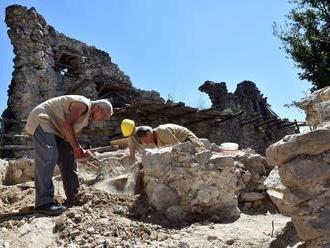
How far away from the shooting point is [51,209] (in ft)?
12.9

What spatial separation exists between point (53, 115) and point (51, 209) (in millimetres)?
897

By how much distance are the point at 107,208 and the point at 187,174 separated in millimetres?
804

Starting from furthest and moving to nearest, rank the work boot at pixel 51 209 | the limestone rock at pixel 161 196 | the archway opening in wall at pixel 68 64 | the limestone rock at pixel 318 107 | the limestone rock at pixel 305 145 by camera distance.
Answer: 1. the archway opening in wall at pixel 68 64
2. the limestone rock at pixel 161 196
3. the work boot at pixel 51 209
4. the limestone rock at pixel 318 107
5. the limestone rock at pixel 305 145

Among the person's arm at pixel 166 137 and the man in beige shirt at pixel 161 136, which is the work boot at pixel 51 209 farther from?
the person's arm at pixel 166 137

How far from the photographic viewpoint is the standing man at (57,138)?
4.07 m

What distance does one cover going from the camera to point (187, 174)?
4312 millimetres

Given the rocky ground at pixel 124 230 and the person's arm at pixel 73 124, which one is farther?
the person's arm at pixel 73 124

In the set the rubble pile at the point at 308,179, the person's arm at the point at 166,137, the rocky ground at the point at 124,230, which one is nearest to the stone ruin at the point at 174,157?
the rubble pile at the point at 308,179

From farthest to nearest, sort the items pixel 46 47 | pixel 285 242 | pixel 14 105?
1. pixel 46 47
2. pixel 14 105
3. pixel 285 242

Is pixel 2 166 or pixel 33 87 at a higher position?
pixel 33 87

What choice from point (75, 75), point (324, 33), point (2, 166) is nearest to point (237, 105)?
point (324, 33)

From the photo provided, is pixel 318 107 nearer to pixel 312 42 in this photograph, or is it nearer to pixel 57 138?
pixel 57 138

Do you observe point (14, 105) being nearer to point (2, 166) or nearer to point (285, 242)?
point (2, 166)

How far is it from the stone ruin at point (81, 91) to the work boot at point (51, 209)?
263 inches
